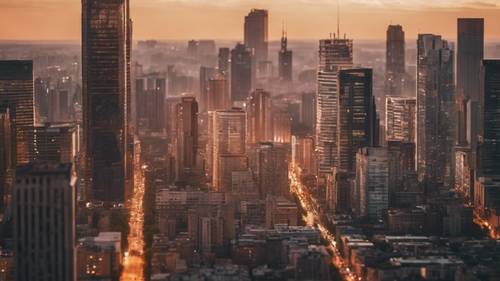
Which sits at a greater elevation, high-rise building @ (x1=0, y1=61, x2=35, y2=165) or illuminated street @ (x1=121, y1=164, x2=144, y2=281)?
high-rise building @ (x1=0, y1=61, x2=35, y2=165)

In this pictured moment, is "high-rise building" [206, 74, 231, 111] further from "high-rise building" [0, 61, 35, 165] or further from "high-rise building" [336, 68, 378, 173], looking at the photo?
"high-rise building" [0, 61, 35, 165]

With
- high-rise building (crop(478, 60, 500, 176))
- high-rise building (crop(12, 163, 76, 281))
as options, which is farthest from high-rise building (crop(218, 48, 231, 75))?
→ high-rise building (crop(12, 163, 76, 281))

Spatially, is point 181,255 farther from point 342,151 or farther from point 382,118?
point 382,118

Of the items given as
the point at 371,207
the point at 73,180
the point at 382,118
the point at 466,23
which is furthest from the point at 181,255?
the point at 382,118

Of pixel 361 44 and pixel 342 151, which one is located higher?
pixel 361 44

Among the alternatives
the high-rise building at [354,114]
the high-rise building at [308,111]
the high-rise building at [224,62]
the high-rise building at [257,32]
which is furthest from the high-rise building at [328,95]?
the high-rise building at [224,62]

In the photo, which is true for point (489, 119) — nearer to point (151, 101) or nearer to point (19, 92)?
point (19, 92)
